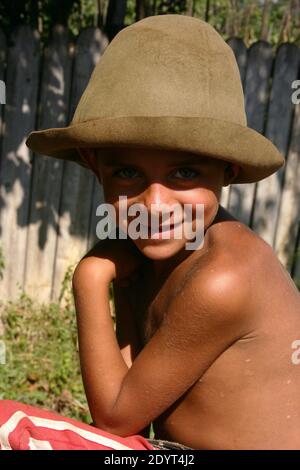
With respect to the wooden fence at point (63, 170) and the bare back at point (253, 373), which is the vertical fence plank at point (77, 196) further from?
the bare back at point (253, 373)

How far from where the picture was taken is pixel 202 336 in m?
1.78

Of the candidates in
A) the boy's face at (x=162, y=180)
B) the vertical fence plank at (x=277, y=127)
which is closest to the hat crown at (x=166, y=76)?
the boy's face at (x=162, y=180)

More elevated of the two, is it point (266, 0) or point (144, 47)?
point (266, 0)

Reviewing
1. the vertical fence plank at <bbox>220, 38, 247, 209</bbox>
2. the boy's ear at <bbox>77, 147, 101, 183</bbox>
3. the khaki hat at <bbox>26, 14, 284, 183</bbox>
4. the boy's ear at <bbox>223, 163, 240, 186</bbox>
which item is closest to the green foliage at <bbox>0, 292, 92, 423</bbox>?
the vertical fence plank at <bbox>220, 38, 247, 209</bbox>

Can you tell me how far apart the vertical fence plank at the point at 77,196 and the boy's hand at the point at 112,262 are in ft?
7.32

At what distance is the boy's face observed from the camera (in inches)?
70.0

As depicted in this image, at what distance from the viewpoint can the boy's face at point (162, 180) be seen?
1.78 meters

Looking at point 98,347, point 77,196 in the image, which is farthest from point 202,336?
point 77,196

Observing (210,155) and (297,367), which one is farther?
(297,367)

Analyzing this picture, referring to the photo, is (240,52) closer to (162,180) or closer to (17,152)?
(17,152)

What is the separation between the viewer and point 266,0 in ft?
18.0
